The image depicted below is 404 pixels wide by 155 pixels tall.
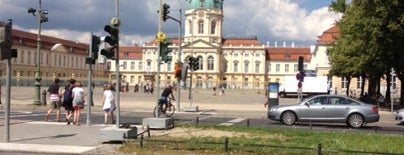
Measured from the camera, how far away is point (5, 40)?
14.8 meters

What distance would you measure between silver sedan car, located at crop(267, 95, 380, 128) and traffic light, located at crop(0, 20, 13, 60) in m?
13.1

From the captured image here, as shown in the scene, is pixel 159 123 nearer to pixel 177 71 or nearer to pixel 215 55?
pixel 177 71

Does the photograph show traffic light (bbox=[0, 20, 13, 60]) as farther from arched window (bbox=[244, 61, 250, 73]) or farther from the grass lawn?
arched window (bbox=[244, 61, 250, 73])

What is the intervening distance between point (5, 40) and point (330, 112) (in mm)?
14186

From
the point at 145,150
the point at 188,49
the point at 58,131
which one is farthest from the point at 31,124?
the point at 188,49

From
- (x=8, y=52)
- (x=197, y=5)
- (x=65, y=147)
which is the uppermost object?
(x=197, y=5)

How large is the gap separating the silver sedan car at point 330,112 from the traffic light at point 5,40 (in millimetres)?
13101

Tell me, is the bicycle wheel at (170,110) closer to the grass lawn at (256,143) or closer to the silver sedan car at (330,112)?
the silver sedan car at (330,112)

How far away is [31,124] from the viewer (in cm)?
2117

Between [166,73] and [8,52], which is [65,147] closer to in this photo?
[8,52]

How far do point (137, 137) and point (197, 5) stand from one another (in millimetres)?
139895

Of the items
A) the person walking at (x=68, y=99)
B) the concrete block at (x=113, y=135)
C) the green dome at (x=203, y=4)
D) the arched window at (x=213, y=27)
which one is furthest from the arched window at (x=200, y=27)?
the concrete block at (x=113, y=135)

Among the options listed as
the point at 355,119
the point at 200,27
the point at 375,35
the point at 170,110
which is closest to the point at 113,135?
the point at 355,119

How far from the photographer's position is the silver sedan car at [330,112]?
24.0m
